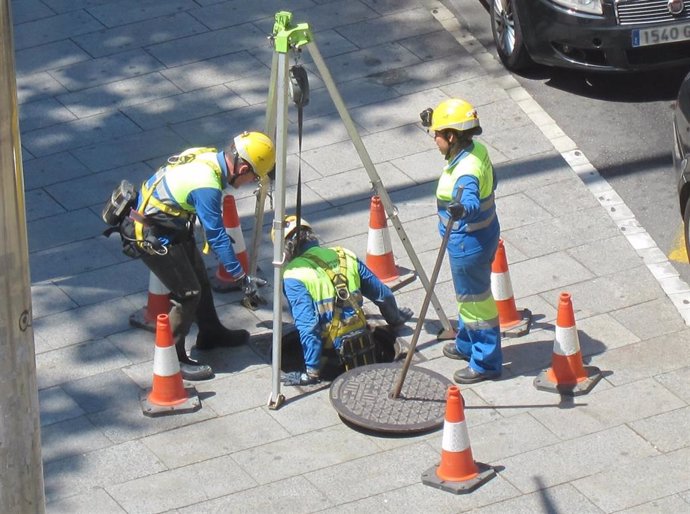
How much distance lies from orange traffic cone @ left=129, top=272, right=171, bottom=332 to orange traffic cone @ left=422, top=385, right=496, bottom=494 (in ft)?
7.24

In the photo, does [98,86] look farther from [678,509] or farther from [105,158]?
[678,509]

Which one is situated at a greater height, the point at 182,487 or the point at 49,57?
the point at 49,57

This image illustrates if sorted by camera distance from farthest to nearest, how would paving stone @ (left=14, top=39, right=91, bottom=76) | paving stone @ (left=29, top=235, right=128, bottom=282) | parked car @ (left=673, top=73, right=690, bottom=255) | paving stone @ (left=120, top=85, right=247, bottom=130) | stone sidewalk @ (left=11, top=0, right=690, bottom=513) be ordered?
paving stone @ (left=14, top=39, right=91, bottom=76), paving stone @ (left=120, top=85, right=247, bottom=130), paving stone @ (left=29, top=235, right=128, bottom=282), parked car @ (left=673, top=73, right=690, bottom=255), stone sidewalk @ (left=11, top=0, right=690, bottom=513)

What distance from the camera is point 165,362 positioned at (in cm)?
781

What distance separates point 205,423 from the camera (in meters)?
7.80

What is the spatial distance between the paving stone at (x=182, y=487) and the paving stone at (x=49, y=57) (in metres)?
5.53

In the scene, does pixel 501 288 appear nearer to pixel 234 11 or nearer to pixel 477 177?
pixel 477 177

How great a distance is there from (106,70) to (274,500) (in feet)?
19.0

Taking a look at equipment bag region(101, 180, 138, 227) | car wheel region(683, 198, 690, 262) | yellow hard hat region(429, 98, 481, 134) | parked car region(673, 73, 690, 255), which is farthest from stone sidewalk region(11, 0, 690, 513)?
yellow hard hat region(429, 98, 481, 134)

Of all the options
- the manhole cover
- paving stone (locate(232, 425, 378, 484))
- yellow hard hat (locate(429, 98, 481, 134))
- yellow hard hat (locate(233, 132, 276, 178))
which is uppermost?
yellow hard hat (locate(429, 98, 481, 134))

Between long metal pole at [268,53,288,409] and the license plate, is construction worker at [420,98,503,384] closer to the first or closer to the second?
long metal pole at [268,53,288,409]

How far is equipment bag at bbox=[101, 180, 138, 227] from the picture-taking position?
8102 millimetres

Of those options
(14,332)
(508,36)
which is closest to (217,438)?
(14,332)

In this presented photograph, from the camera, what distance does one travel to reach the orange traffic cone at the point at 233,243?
9219 millimetres
